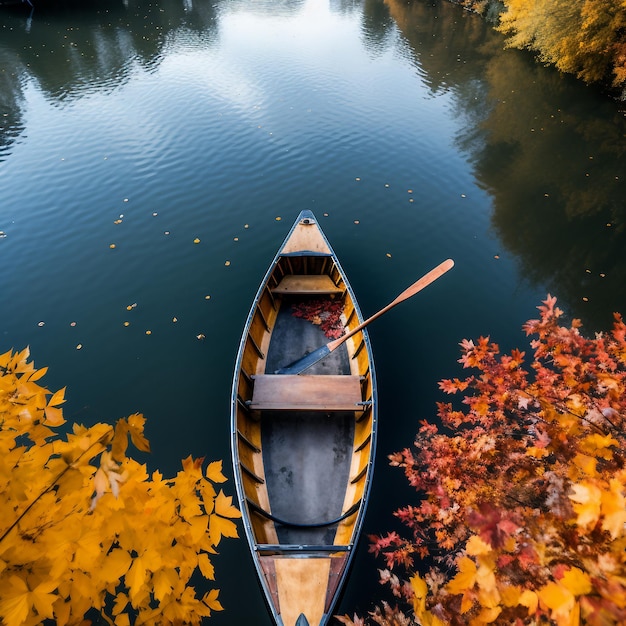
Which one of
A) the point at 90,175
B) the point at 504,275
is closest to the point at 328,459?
the point at 504,275

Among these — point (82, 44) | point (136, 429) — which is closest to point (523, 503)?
point (136, 429)

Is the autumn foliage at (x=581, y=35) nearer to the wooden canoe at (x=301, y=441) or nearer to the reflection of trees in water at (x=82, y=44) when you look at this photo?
the wooden canoe at (x=301, y=441)

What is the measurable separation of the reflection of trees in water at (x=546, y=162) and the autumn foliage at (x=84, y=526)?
15.1m

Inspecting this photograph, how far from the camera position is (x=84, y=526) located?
9.45 feet

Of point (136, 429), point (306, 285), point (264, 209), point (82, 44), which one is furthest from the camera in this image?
point (82, 44)

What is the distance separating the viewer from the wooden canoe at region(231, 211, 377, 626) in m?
7.14

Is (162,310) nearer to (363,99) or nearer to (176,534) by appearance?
(176,534)

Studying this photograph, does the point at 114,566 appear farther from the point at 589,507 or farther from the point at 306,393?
Result: the point at 306,393

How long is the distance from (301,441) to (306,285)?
18.9 ft

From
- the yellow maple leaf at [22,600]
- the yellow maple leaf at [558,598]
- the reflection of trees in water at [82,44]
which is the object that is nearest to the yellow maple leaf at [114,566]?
the yellow maple leaf at [22,600]

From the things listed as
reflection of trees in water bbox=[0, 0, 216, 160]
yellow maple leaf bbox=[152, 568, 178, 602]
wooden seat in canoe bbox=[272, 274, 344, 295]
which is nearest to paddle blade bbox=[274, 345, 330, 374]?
wooden seat in canoe bbox=[272, 274, 344, 295]

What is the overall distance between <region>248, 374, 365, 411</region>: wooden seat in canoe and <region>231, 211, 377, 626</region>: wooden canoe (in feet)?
0.09

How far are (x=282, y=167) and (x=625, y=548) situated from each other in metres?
21.6

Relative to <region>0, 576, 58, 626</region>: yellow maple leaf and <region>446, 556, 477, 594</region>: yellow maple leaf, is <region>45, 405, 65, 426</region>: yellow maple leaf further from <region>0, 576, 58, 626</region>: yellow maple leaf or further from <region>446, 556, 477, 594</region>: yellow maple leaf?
<region>446, 556, 477, 594</region>: yellow maple leaf
